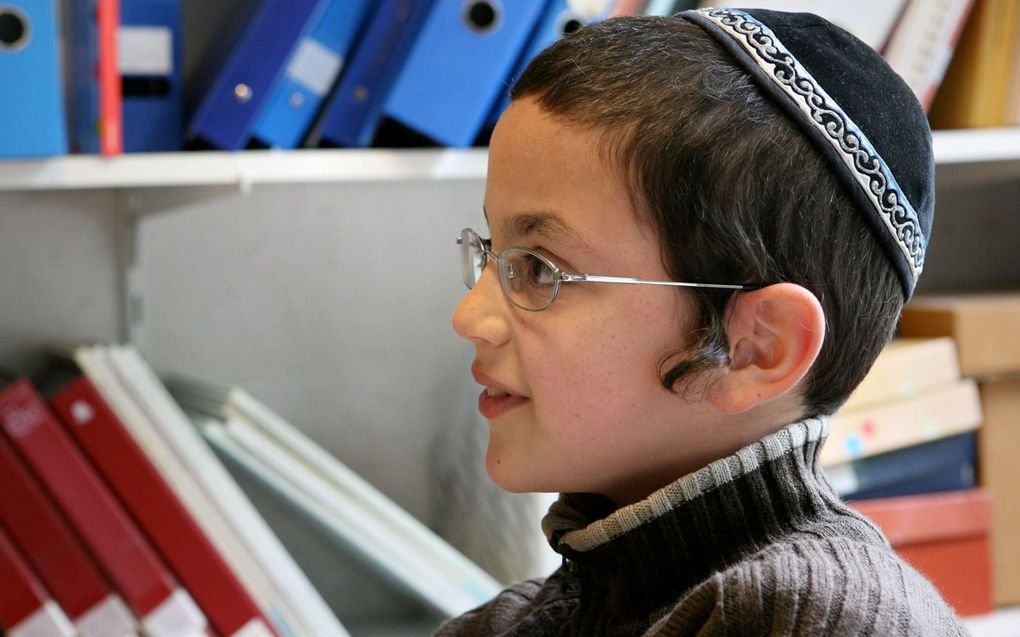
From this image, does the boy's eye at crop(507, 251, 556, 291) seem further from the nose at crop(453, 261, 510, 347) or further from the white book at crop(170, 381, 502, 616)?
the white book at crop(170, 381, 502, 616)

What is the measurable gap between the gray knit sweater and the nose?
13 cm

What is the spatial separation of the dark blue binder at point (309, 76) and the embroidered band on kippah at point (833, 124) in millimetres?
537

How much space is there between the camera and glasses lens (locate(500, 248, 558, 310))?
0.73 meters

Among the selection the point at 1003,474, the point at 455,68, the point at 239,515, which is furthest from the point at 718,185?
the point at 1003,474

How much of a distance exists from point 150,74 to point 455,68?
293mm

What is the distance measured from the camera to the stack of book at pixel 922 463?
1.37 meters

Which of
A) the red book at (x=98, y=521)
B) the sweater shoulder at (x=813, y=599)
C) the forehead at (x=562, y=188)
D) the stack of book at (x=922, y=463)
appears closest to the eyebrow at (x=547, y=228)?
the forehead at (x=562, y=188)

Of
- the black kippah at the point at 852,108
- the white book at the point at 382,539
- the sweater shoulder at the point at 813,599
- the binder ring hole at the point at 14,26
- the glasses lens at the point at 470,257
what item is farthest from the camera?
the white book at the point at 382,539

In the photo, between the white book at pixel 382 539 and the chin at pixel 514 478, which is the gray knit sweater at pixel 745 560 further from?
the white book at pixel 382 539

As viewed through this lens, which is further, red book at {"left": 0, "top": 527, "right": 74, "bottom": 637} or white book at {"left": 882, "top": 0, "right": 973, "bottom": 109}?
white book at {"left": 882, "top": 0, "right": 973, "bottom": 109}

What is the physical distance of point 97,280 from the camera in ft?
4.79

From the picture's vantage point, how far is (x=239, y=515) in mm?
1215

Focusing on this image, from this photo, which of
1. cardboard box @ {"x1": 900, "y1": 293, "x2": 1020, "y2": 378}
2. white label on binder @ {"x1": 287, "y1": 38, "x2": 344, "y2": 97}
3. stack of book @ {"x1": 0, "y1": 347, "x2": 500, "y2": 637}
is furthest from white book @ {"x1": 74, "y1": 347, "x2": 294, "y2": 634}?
cardboard box @ {"x1": 900, "y1": 293, "x2": 1020, "y2": 378}

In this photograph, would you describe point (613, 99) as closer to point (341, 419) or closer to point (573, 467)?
point (573, 467)
